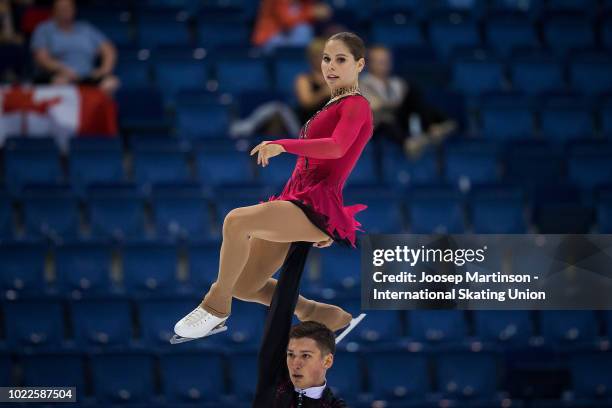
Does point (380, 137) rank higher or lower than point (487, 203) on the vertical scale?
higher

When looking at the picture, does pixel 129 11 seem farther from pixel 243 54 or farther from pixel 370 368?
pixel 370 368

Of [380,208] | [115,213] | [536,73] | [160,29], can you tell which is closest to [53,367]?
[115,213]

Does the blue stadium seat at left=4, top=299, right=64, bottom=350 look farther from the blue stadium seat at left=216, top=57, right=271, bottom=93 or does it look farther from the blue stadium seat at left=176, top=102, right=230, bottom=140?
the blue stadium seat at left=216, top=57, right=271, bottom=93

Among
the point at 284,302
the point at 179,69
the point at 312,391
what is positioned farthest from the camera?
the point at 179,69

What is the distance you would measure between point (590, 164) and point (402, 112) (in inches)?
65.1

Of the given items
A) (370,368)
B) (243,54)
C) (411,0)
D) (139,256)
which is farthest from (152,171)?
(411,0)

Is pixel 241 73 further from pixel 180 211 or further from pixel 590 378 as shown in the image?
pixel 590 378

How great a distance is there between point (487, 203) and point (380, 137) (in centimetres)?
122

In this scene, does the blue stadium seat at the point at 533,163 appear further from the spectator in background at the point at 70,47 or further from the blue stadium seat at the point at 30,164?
the blue stadium seat at the point at 30,164

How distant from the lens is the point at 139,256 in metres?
7.91

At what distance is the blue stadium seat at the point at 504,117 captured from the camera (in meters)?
9.74

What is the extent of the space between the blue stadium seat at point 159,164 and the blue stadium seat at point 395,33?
9.68 feet

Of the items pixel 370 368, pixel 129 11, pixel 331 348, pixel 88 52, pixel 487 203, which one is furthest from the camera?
pixel 129 11

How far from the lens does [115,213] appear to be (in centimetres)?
828
